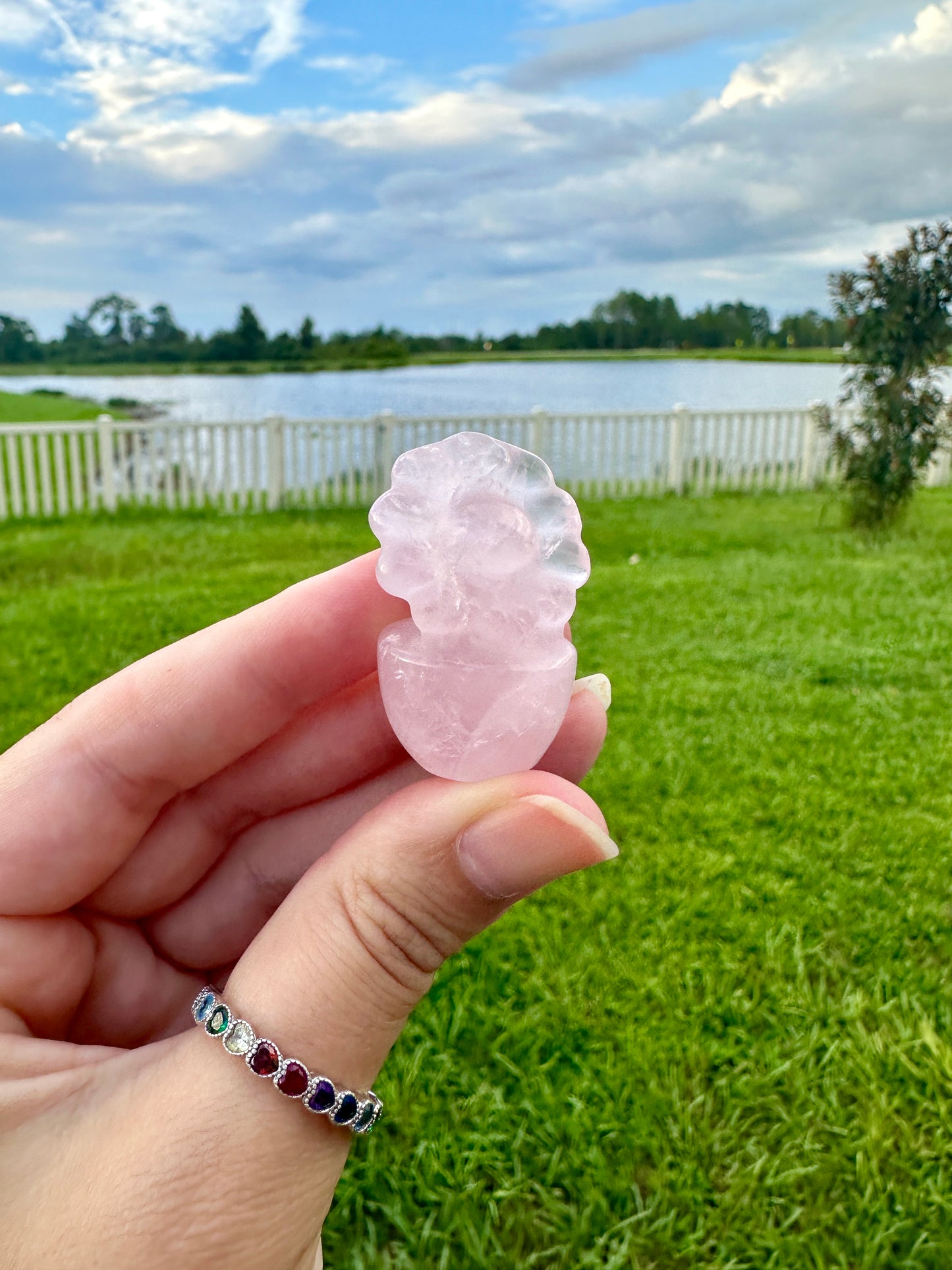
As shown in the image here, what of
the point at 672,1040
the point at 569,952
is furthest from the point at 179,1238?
the point at 569,952

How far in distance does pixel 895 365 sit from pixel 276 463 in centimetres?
617

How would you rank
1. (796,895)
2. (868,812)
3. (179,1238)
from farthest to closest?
(868,812)
(796,895)
(179,1238)

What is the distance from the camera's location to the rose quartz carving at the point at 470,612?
4.71 feet

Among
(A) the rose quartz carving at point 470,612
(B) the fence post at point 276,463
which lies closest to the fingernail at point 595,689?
(A) the rose quartz carving at point 470,612

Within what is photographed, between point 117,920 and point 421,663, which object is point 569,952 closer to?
point 117,920

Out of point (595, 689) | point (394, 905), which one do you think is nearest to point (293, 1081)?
point (394, 905)

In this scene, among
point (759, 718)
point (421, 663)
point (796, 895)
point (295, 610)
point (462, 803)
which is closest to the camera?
point (462, 803)

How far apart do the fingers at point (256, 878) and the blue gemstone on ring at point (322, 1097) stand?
552 mm

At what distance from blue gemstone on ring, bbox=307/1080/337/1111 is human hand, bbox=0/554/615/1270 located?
2 centimetres

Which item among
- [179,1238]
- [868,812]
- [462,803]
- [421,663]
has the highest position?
[421,663]

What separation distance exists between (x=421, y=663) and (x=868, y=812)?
2.78m

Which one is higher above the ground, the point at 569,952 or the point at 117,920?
the point at 117,920

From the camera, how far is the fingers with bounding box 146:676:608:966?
1.75 metres

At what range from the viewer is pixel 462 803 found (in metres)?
1.33
